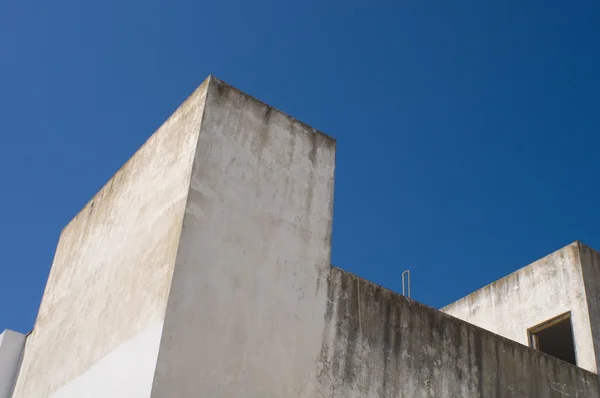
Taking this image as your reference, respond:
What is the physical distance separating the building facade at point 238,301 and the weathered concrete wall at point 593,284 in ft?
3.32

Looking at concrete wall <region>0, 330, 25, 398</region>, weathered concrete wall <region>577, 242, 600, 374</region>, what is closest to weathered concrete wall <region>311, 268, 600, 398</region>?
weathered concrete wall <region>577, 242, 600, 374</region>

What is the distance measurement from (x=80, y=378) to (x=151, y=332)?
214 cm

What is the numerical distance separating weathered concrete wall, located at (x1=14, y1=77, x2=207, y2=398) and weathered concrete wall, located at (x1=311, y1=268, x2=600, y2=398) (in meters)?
2.26

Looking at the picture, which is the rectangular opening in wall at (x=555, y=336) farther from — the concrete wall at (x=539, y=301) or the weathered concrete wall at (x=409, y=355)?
the weathered concrete wall at (x=409, y=355)

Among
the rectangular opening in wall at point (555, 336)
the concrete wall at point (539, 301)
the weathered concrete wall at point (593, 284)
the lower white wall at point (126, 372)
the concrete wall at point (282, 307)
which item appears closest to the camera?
the lower white wall at point (126, 372)

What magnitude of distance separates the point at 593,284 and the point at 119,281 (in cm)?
832

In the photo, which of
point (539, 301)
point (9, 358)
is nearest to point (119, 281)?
point (9, 358)

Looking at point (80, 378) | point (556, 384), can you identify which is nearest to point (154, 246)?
point (80, 378)

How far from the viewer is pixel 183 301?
8594 millimetres

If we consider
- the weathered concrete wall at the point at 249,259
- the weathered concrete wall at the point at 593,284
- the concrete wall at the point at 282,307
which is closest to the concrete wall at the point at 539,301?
the weathered concrete wall at the point at 593,284

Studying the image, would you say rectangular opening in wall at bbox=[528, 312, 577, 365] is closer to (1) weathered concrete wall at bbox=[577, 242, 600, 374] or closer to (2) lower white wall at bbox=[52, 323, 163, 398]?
(1) weathered concrete wall at bbox=[577, 242, 600, 374]

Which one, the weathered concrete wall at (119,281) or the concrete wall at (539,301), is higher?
the concrete wall at (539,301)

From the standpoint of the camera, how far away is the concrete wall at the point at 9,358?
41.9ft

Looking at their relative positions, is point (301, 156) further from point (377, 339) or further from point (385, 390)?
point (385, 390)
